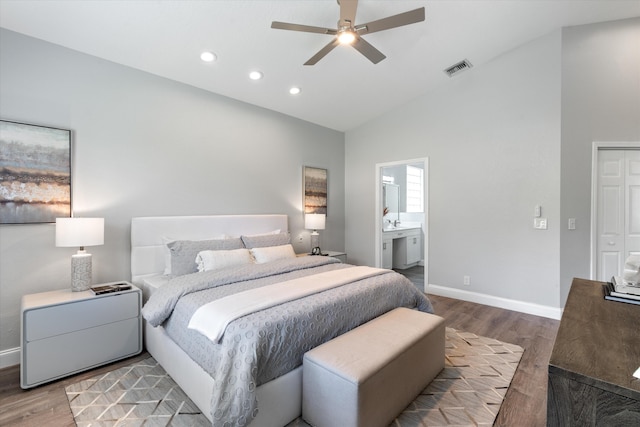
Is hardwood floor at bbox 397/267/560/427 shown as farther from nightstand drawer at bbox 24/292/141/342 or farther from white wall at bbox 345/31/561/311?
nightstand drawer at bbox 24/292/141/342

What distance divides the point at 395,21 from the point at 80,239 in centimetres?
307

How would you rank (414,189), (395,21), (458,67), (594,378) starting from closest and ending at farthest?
(594,378)
(395,21)
(458,67)
(414,189)

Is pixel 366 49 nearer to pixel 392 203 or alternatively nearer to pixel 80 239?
pixel 80 239

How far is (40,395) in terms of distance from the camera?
2.13 meters

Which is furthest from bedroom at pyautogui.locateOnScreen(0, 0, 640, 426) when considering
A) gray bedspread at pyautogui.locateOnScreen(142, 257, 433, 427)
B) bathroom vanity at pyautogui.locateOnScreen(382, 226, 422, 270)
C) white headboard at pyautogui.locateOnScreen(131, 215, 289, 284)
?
gray bedspread at pyautogui.locateOnScreen(142, 257, 433, 427)

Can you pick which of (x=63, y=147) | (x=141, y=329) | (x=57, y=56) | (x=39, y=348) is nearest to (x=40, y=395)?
(x=39, y=348)

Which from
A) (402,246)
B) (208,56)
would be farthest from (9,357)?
(402,246)

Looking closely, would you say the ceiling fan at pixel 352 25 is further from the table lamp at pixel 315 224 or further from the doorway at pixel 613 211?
the doorway at pixel 613 211

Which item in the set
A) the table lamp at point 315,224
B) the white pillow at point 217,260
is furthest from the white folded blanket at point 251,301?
the table lamp at point 315,224

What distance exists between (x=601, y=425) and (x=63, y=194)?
3.72 meters

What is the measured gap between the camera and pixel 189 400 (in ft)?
6.78

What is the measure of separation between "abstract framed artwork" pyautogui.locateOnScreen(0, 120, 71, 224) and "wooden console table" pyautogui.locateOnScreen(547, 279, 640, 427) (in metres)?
3.58

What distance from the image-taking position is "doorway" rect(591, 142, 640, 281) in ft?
11.2

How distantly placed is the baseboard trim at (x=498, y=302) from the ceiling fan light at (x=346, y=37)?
3.58 metres
